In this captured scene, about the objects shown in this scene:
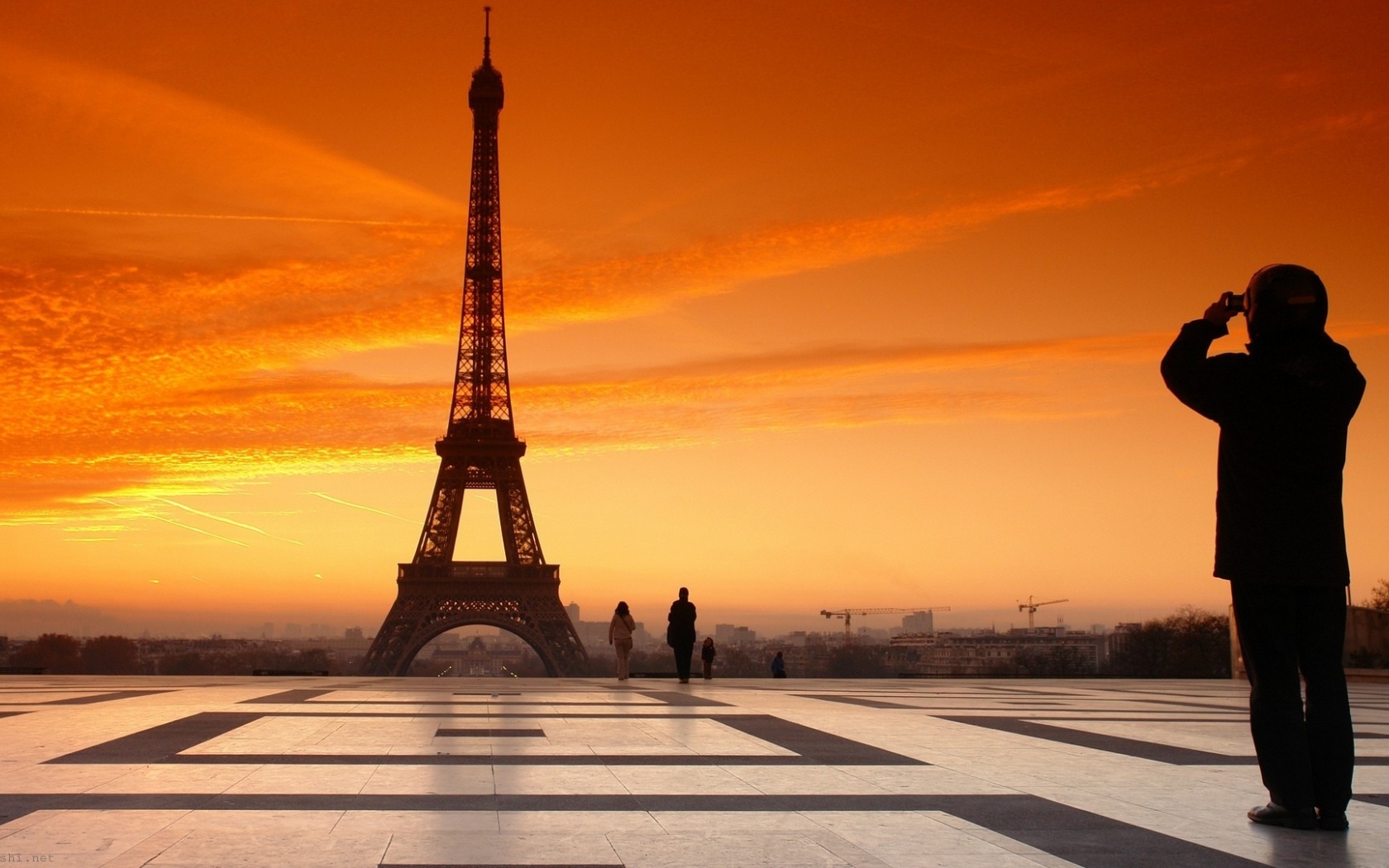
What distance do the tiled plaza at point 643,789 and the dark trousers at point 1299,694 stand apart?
23 centimetres

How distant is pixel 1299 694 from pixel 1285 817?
50cm

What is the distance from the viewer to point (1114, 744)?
8.98 m

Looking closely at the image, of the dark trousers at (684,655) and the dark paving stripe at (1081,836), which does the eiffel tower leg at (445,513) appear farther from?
the dark paving stripe at (1081,836)

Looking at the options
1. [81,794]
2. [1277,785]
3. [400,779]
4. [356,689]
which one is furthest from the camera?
[356,689]

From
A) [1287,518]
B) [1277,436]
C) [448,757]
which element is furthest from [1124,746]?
[448,757]

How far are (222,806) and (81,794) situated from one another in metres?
0.77

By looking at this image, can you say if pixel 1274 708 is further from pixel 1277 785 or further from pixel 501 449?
pixel 501 449

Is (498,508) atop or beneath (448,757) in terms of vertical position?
atop

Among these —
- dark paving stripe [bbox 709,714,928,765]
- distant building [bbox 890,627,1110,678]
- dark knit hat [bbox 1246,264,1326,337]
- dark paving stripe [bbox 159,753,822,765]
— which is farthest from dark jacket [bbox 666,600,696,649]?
distant building [bbox 890,627,1110,678]

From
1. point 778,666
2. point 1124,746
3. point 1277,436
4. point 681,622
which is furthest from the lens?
point 778,666

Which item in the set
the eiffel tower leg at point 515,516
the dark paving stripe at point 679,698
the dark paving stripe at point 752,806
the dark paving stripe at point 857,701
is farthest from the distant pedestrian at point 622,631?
the eiffel tower leg at point 515,516

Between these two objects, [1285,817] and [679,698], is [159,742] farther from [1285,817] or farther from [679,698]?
[679,698]

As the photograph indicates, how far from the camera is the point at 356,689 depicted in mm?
17891

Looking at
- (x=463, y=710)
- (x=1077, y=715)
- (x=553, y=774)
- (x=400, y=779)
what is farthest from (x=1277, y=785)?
(x=463, y=710)
